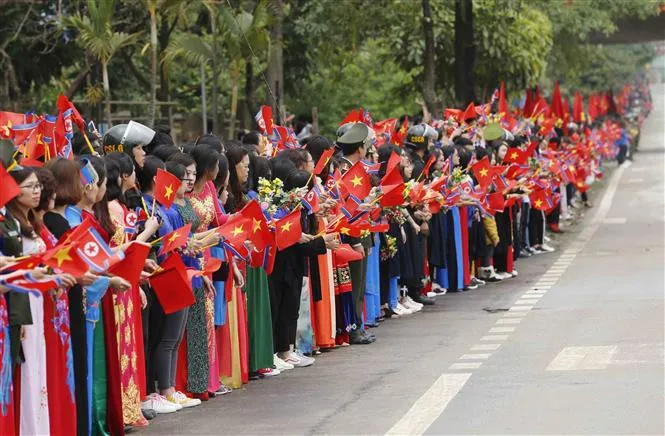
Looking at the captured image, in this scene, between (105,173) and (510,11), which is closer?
(105,173)

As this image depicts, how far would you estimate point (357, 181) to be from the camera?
46.1 ft

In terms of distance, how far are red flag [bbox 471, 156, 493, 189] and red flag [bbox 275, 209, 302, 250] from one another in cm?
693

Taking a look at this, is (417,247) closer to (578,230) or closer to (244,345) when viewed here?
(244,345)

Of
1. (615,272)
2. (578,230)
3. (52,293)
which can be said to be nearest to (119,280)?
(52,293)

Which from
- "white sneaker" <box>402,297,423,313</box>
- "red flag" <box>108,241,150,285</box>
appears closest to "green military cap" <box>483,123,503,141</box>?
"white sneaker" <box>402,297,423,313</box>

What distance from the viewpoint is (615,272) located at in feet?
69.4

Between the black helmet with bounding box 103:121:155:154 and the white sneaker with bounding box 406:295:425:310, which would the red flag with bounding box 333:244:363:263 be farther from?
the white sneaker with bounding box 406:295:425:310

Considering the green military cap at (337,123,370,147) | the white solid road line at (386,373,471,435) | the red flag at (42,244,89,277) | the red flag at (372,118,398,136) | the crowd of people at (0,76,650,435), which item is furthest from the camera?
the red flag at (372,118,398,136)

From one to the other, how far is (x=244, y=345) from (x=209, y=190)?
51.0 inches

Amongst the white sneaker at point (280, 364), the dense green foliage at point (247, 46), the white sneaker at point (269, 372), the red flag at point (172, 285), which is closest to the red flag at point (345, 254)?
the white sneaker at point (280, 364)

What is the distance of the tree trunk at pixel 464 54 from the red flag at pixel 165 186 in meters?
21.6

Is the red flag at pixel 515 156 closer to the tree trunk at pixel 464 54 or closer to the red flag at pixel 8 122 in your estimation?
the red flag at pixel 8 122

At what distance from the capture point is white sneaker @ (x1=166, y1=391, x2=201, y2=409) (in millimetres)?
11391

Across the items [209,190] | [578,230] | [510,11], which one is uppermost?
[510,11]
